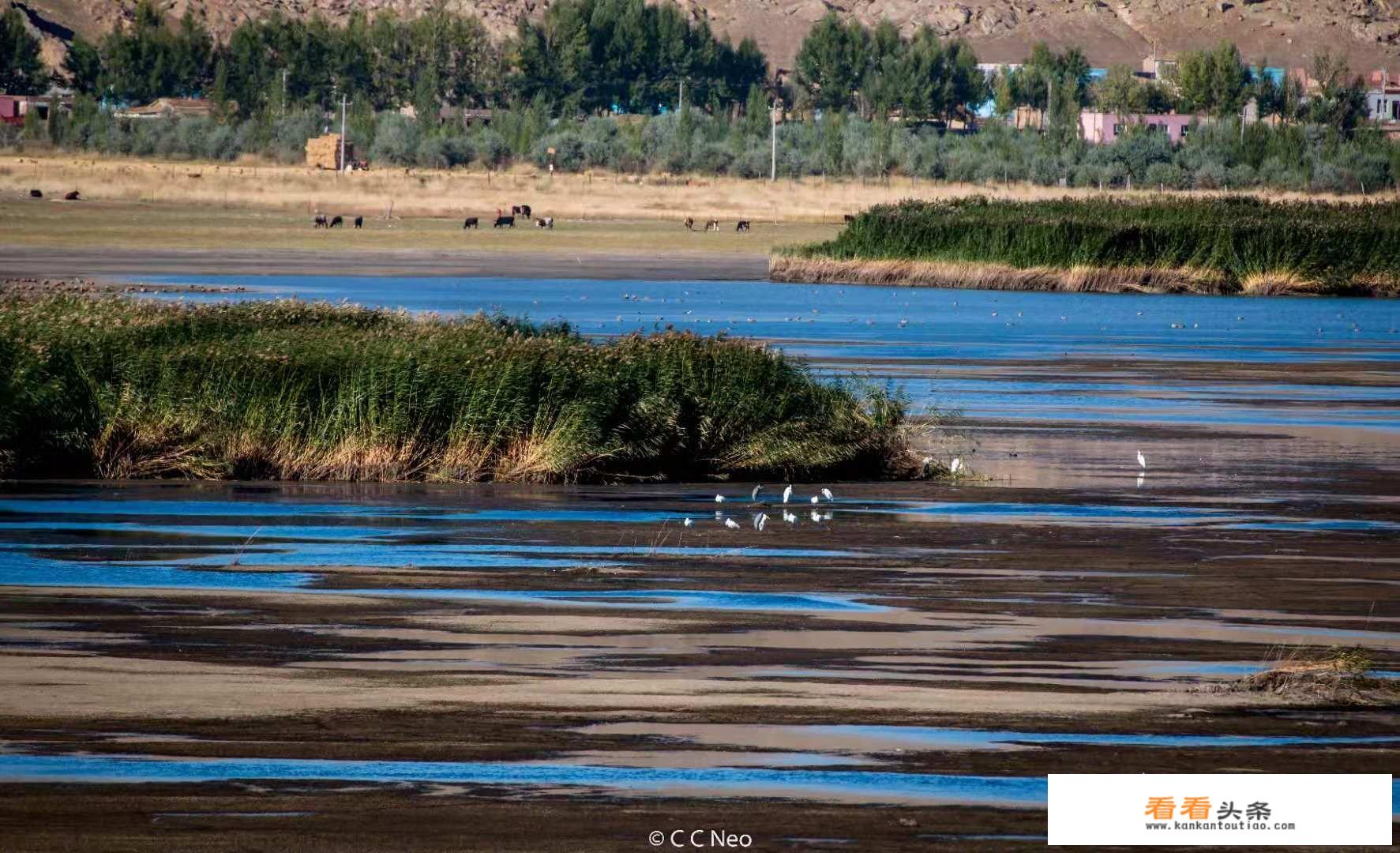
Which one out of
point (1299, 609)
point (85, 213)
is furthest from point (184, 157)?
point (1299, 609)

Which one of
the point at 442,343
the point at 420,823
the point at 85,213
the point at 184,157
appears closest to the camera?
the point at 420,823

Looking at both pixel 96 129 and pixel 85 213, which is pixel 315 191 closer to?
pixel 85 213

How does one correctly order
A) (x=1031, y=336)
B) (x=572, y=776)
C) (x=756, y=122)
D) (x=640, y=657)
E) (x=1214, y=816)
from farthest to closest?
(x=756, y=122)
(x=1031, y=336)
(x=640, y=657)
(x=572, y=776)
(x=1214, y=816)

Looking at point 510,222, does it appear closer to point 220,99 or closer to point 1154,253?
point 1154,253

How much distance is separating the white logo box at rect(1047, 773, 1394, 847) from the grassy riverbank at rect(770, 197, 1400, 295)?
5847 centimetres

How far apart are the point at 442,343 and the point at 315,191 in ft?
326

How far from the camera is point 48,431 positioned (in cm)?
2381

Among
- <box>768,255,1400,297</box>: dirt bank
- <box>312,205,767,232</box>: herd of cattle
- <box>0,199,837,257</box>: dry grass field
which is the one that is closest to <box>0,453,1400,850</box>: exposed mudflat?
<box>768,255,1400,297</box>: dirt bank

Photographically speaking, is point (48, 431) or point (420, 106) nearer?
point (48, 431)

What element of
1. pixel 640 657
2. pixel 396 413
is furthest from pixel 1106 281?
pixel 640 657

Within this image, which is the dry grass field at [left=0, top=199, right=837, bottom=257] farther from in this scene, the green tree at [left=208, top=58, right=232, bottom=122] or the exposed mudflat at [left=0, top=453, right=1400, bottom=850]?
the green tree at [left=208, top=58, right=232, bottom=122]

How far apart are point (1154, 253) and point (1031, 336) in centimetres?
1947

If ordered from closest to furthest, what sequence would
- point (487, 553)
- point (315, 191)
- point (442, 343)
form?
1. point (487, 553)
2. point (442, 343)
3. point (315, 191)

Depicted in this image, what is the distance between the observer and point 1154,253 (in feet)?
227
